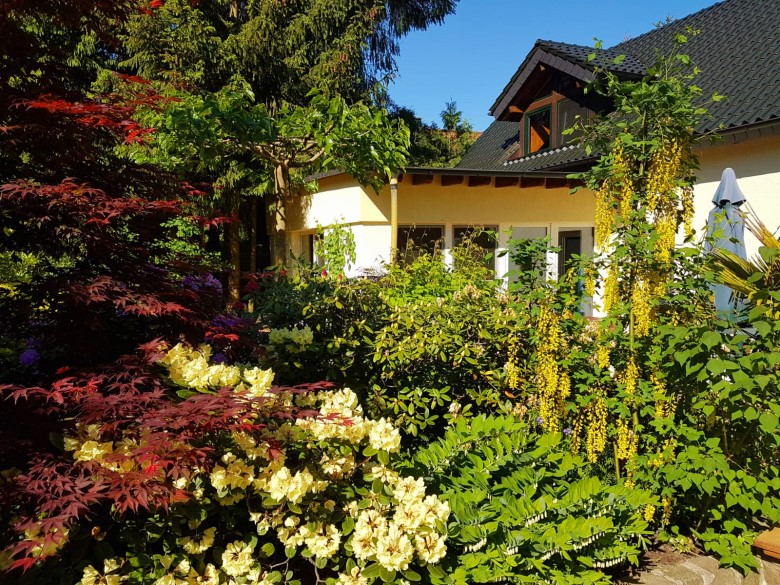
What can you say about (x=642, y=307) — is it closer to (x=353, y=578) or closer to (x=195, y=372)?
(x=353, y=578)

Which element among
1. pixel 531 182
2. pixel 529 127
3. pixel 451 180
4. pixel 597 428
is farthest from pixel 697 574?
pixel 529 127

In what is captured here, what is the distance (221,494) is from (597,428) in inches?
82.8

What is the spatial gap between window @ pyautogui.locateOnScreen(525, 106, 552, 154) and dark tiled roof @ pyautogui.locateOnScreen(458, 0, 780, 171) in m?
0.39

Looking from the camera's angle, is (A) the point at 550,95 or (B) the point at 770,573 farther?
(A) the point at 550,95

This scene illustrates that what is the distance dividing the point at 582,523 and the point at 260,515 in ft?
4.64

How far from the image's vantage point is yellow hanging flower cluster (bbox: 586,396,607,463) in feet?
10.8

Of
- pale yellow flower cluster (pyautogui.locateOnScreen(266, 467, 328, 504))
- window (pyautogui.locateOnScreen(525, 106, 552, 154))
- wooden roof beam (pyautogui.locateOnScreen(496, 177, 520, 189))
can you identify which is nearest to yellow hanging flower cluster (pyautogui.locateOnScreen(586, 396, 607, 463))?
pale yellow flower cluster (pyautogui.locateOnScreen(266, 467, 328, 504))

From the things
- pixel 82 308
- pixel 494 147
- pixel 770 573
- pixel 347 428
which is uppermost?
pixel 494 147

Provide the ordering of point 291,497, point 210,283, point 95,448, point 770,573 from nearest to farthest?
1. point 95,448
2. point 291,497
3. point 770,573
4. point 210,283

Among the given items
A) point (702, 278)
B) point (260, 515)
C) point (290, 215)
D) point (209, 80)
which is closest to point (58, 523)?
point (260, 515)

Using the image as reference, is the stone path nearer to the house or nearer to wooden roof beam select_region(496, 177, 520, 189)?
the house

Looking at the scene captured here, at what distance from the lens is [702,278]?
3168 mm

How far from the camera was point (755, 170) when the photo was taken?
8.09 meters

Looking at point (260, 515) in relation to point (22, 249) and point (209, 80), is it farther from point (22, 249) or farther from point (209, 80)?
point (209, 80)
